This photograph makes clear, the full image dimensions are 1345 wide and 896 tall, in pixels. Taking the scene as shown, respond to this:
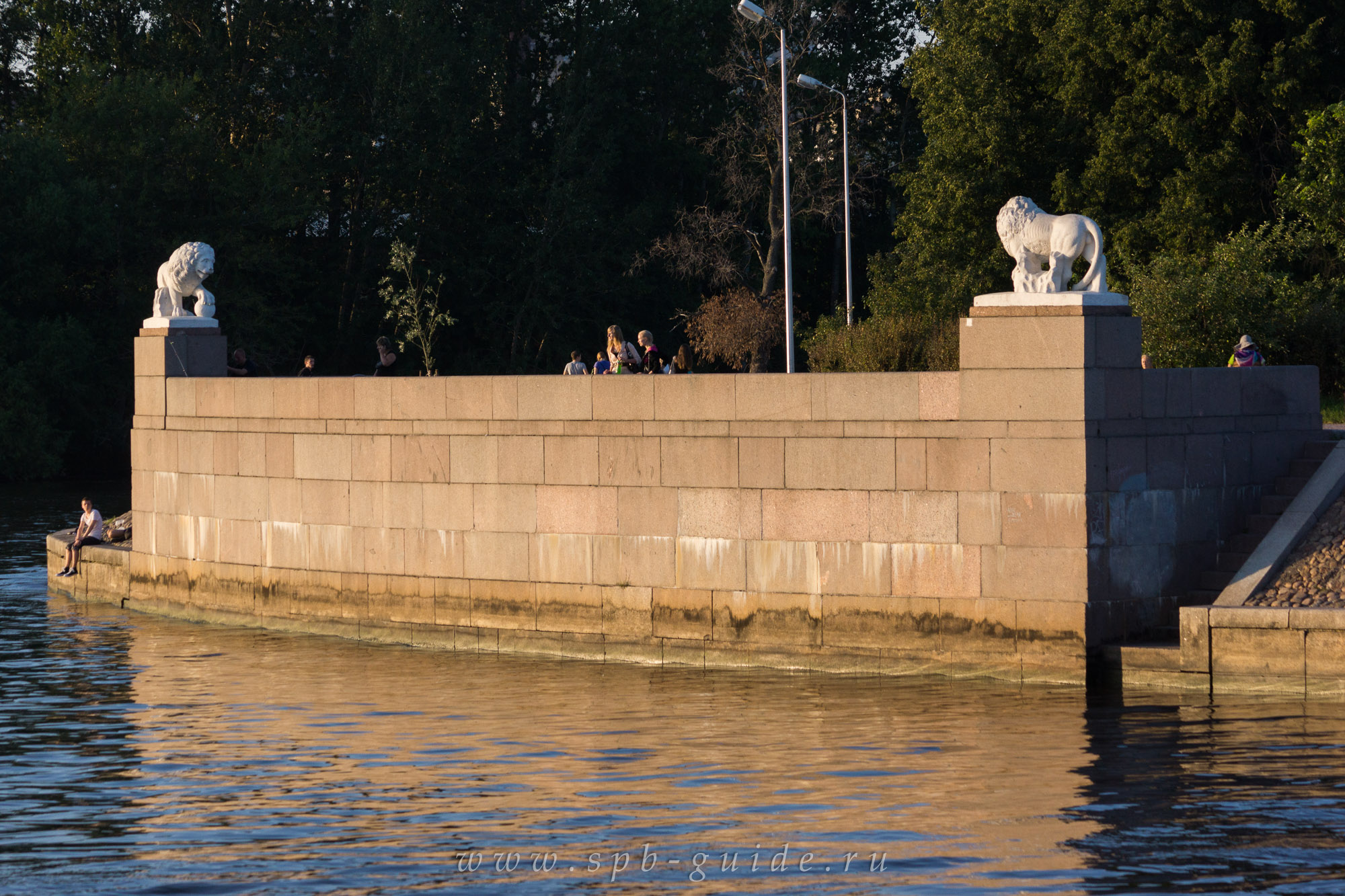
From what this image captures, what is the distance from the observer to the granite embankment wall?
Answer: 640 inches

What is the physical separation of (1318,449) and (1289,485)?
2.30 feet

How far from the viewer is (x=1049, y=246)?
657 inches

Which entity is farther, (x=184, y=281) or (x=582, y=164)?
(x=582, y=164)

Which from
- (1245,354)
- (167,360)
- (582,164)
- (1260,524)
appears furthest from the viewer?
(582,164)

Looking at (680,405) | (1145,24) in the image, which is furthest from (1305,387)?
(1145,24)

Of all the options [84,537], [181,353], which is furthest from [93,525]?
[181,353]

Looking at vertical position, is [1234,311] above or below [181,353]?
above

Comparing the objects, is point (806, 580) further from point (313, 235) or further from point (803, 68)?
point (313, 235)

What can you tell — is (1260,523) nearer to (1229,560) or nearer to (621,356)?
(1229,560)

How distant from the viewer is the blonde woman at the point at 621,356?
69.7 feet

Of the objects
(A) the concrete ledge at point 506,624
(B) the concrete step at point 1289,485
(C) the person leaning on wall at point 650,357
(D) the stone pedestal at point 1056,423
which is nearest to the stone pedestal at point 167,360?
(A) the concrete ledge at point 506,624

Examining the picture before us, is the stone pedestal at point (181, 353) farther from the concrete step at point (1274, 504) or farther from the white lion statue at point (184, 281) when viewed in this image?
the concrete step at point (1274, 504)

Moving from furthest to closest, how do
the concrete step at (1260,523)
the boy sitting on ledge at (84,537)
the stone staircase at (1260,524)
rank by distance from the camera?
the boy sitting on ledge at (84,537)
the concrete step at (1260,523)
the stone staircase at (1260,524)

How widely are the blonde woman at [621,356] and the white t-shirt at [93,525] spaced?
9.04 m
